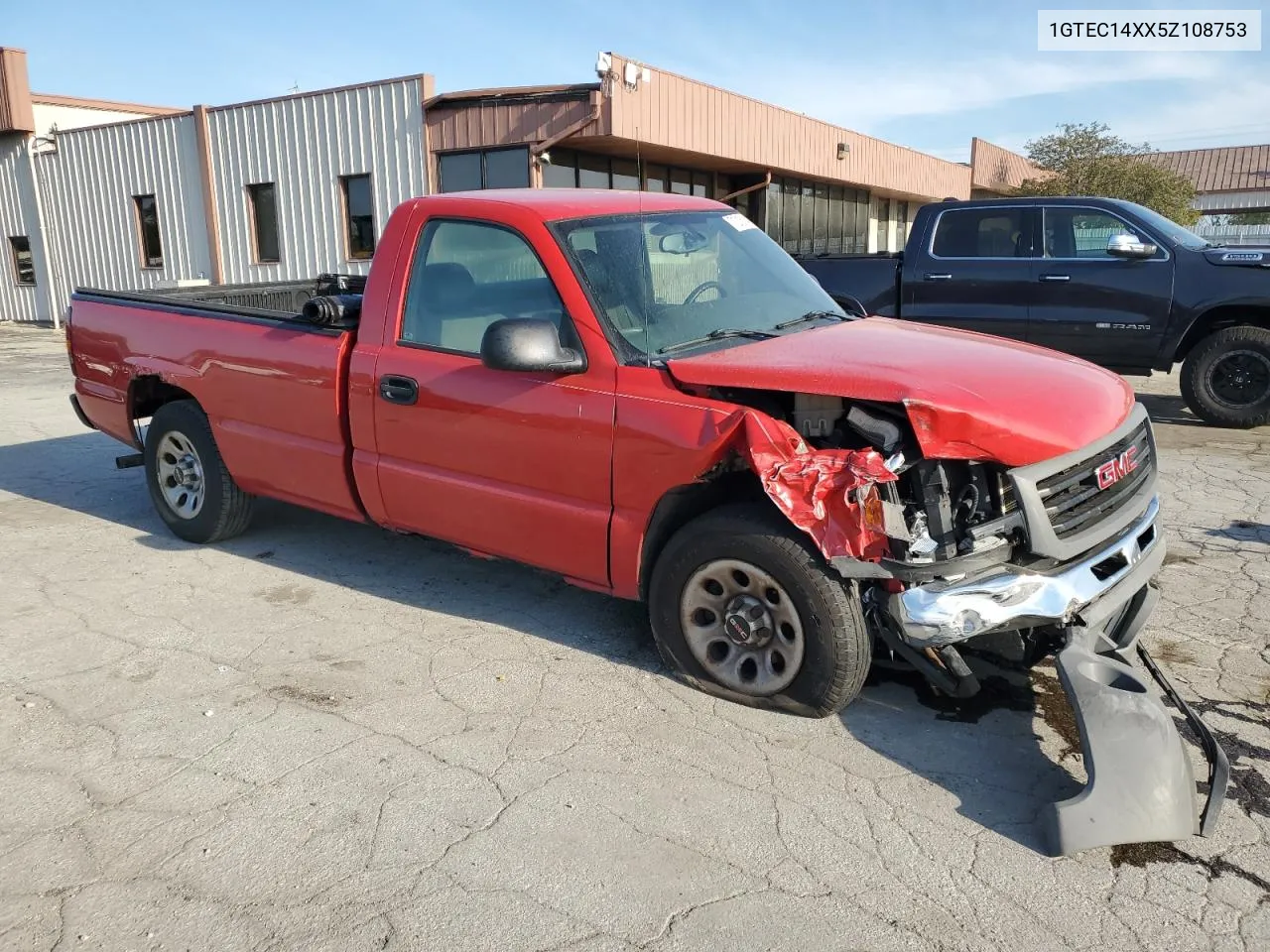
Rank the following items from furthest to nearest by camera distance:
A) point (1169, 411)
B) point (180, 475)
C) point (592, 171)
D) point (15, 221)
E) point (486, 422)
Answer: point (15, 221)
point (592, 171)
point (1169, 411)
point (180, 475)
point (486, 422)

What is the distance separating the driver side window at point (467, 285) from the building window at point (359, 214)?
48.2ft

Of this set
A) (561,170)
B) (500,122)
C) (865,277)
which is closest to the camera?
(865,277)

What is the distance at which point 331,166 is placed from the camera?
18.4 m

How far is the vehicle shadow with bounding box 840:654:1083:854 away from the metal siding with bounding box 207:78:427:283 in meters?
15.2

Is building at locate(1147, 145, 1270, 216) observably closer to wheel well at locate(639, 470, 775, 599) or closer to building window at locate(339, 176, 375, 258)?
building window at locate(339, 176, 375, 258)

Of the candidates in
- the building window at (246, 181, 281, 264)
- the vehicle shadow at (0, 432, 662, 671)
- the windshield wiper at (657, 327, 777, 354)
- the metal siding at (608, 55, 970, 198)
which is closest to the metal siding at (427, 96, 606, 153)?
the metal siding at (608, 55, 970, 198)

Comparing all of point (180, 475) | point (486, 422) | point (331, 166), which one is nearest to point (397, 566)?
point (180, 475)

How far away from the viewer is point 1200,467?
24.2ft

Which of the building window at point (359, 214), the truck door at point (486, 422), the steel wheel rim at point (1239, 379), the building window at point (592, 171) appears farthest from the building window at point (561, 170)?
the truck door at point (486, 422)

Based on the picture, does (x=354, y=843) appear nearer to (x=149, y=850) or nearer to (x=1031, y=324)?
(x=149, y=850)

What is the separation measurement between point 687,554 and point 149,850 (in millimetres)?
1944

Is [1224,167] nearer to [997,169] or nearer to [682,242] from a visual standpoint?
[997,169]

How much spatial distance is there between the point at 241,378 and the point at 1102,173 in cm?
2949

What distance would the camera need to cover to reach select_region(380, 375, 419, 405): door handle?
14.0ft
